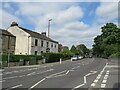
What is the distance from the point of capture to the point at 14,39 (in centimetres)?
3541

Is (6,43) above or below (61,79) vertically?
above

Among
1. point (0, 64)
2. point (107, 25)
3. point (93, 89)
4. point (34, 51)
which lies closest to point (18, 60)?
point (0, 64)

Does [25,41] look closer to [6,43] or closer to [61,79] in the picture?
[6,43]

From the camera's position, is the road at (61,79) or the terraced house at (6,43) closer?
the road at (61,79)

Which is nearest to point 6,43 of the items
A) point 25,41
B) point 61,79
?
point 25,41

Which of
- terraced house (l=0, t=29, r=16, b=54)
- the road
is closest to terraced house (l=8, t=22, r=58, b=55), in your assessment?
terraced house (l=0, t=29, r=16, b=54)

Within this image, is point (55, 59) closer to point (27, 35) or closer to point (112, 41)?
point (27, 35)

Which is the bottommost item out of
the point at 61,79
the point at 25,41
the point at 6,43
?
the point at 61,79

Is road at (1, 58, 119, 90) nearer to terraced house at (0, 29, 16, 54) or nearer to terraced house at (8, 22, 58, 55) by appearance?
terraced house at (0, 29, 16, 54)

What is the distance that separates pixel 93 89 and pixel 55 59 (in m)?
30.6

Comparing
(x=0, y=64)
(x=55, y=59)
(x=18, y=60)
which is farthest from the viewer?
(x=55, y=59)

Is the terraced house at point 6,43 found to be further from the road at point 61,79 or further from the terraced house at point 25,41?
the road at point 61,79

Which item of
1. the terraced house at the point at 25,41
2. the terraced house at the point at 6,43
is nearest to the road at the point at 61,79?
the terraced house at the point at 6,43

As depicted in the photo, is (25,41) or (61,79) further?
(25,41)
